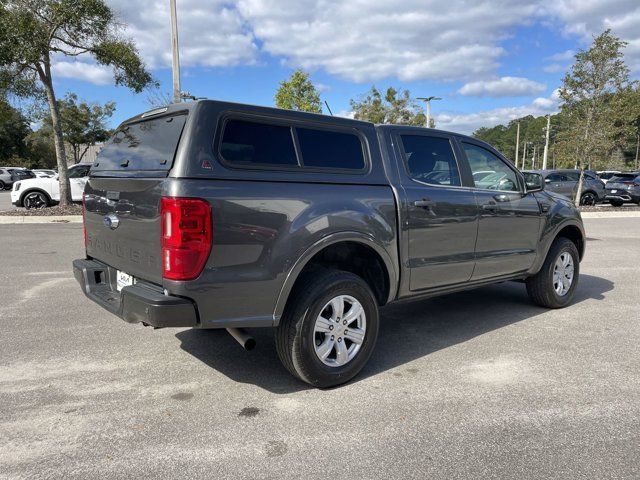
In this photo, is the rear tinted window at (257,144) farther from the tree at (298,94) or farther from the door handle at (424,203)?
the tree at (298,94)

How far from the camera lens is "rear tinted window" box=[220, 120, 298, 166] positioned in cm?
311

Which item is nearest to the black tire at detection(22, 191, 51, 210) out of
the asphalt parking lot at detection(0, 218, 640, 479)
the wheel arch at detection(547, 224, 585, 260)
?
the asphalt parking lot at detection(0, 218, 640, 479)

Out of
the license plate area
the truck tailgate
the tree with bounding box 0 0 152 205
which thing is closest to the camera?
the truck tailgate

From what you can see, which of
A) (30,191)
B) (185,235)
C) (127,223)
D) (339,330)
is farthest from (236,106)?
(30,191)

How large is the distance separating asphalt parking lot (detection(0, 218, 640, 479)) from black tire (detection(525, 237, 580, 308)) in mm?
280

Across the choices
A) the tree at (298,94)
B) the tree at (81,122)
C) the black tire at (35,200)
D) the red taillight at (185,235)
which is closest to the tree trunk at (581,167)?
the tree at (298,94)

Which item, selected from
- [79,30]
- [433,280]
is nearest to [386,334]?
[433,280]

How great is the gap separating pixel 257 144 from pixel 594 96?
19.8 meters

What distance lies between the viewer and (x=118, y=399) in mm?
3299

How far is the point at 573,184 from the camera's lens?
21.4 m

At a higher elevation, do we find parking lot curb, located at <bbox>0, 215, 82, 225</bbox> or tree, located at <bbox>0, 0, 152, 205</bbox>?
tree, located at <bbox>0, 0, 152, 205</bbox>

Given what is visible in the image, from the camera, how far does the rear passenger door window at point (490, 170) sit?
470 cm

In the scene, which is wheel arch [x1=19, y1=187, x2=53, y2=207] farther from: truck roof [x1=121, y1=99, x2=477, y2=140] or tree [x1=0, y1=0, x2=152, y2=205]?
truck roof [x1=121, y1=99, x2=477, y2=140]

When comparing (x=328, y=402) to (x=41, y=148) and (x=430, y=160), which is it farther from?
(x=41, y=148)
